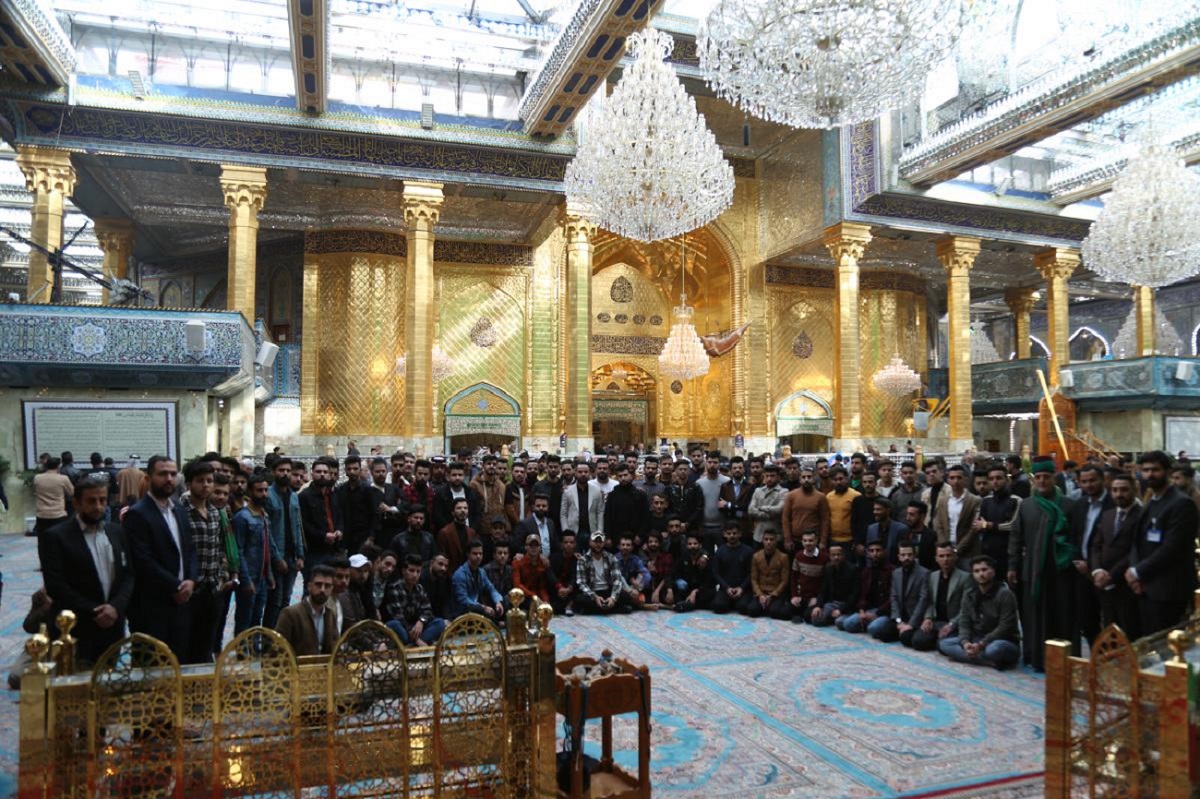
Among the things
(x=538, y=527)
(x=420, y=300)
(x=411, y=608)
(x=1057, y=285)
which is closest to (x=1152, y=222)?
(x=538, y=527)

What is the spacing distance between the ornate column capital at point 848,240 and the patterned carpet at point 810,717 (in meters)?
10.2

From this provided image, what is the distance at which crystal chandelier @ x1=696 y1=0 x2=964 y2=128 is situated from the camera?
16.7ft

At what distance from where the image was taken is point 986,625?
4.67 m

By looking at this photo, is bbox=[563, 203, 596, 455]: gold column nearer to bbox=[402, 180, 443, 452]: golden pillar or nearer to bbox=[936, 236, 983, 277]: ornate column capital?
bbox=[402, 180, 443, 452]: golden pillar

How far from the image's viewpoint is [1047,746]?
2.20m

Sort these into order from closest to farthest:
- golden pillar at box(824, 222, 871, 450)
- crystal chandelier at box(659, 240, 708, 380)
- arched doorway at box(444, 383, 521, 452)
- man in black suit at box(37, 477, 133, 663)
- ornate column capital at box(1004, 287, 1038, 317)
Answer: man in black suit at box(37, 477, 133, 663)
crystal chandelier at box(659, 240, 708, 380)
golden pillar at box(824, 222, 871, 450)
arched doorway at box(444, 383, 521, 452)
ornate column capital at box(1004, 287, 1038, 317)

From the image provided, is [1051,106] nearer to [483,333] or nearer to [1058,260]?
[1058,260]

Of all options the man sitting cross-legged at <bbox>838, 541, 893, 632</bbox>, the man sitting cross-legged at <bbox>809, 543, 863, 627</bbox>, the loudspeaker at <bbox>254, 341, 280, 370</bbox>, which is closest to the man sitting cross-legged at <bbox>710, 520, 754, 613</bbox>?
the man sitting cross-legged at <bbox>809, 543, 863, 627</bbox>

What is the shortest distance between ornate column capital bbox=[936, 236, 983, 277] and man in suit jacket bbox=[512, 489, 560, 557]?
11.7 meters

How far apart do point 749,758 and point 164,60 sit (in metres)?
12.0

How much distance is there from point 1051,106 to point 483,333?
31.9 feet

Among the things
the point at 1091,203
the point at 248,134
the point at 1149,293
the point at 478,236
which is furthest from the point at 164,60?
the point at 1149,293

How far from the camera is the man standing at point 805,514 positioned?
593 cm

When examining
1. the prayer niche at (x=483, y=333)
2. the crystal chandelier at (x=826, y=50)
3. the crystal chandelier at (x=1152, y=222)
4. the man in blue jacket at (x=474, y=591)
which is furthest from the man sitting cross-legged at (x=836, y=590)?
the prayer niche at (x=483, y=333)
